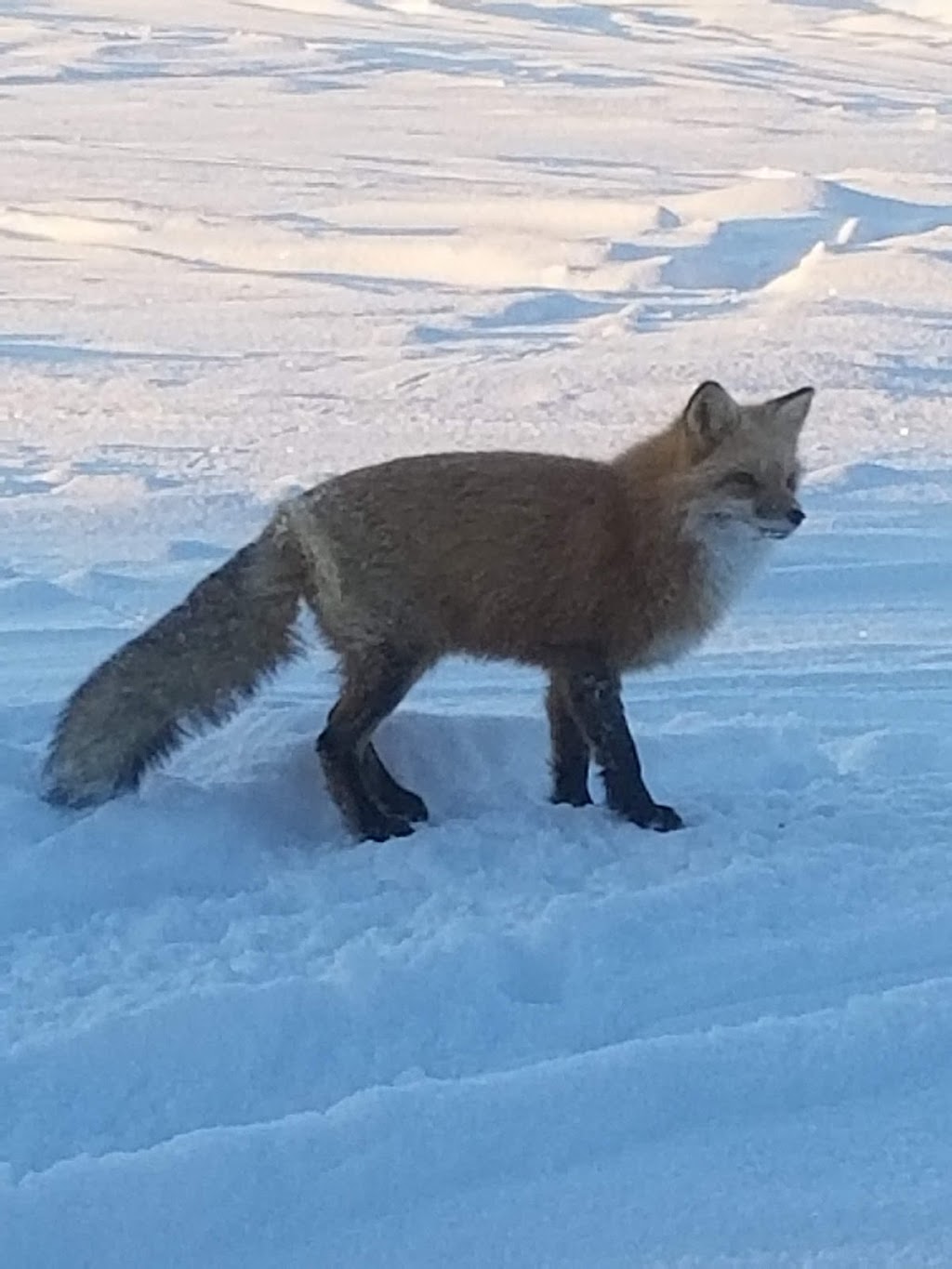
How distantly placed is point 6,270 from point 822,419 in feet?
18.4

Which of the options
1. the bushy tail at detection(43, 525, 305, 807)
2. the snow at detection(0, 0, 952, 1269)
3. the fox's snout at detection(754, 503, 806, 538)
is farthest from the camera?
the fox's snout at detection(754, 503, 806, 538)

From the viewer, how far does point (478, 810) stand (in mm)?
4746

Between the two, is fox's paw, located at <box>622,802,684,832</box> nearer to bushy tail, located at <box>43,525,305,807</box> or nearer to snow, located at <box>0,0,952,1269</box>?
snow, located at <box>0,0,952,1269</box>

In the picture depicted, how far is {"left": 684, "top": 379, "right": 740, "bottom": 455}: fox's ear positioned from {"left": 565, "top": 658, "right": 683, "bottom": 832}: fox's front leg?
0.56 metres

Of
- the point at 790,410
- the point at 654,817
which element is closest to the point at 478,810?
the point at 654,817

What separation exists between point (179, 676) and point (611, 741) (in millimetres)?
977

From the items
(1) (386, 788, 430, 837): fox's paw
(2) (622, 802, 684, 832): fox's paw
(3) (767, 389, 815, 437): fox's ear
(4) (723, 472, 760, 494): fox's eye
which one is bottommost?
(1) (386, 788, 430, 837): fox's paw

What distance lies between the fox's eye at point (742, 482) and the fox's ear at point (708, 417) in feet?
0.27

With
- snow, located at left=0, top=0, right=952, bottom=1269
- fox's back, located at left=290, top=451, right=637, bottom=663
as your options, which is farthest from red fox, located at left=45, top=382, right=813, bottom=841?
snow, located at left=0, top=0, right=952, bottom=1269

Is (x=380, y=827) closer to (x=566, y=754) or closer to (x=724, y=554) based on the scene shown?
(x=566, y=754)

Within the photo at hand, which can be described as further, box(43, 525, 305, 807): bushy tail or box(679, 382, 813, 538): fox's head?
box(679, 382, 813, 538): fox's head

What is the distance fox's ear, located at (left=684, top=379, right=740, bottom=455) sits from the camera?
468 cm

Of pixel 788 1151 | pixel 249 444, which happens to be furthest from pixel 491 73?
pixel 788 1151

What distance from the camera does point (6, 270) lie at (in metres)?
12.4
